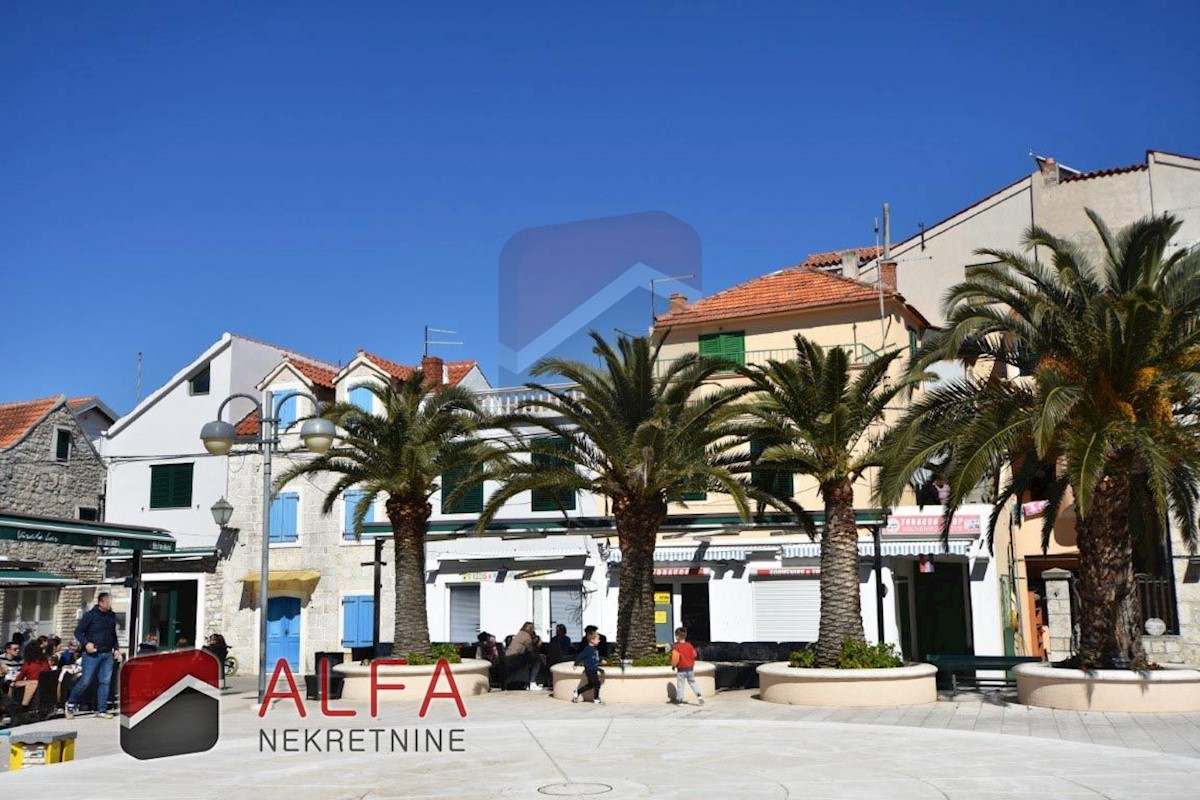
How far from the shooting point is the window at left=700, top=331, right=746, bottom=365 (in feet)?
111

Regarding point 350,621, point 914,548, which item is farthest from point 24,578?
point 914,548

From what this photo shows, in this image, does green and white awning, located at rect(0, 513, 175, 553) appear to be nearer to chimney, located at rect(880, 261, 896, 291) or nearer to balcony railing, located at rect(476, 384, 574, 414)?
balcony railing, located at rect(476, 384, 574, 414)

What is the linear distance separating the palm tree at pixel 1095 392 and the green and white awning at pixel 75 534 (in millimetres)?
13926

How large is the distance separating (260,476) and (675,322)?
1316 cm

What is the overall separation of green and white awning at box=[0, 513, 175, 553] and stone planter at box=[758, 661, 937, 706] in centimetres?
1249

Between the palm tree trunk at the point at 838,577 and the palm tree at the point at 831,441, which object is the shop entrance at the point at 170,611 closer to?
the palm tree at the point at 831,441

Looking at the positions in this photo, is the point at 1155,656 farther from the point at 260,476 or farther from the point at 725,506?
the point at 260,476

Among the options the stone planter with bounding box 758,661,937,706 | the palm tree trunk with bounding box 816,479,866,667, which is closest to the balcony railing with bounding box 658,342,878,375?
the palm tree trunk with bounding box 816,479,866,667

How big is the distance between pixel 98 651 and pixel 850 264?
26.0 metres

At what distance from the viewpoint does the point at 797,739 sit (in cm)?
1536

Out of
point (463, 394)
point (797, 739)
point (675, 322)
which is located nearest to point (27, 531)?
point (463, 394)

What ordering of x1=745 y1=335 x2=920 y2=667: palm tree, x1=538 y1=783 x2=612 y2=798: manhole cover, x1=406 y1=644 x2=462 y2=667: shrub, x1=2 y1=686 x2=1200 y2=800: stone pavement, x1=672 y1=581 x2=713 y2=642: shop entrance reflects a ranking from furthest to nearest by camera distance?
x1=672 y1=581 x2=713 y2=642: shop entrance
x1=406 y1=644 x2=462 y2=667: shrub
x1=745 y1=335 x2=920 y2=667: palm tree
x1=2 y1=686 x2=1200 y2=800: stone pavement
x1=538 y1=783 x2=612 y2=798: manhole cover

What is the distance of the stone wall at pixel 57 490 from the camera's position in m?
34.7

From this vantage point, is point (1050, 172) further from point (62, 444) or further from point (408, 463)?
point (62, 444)
